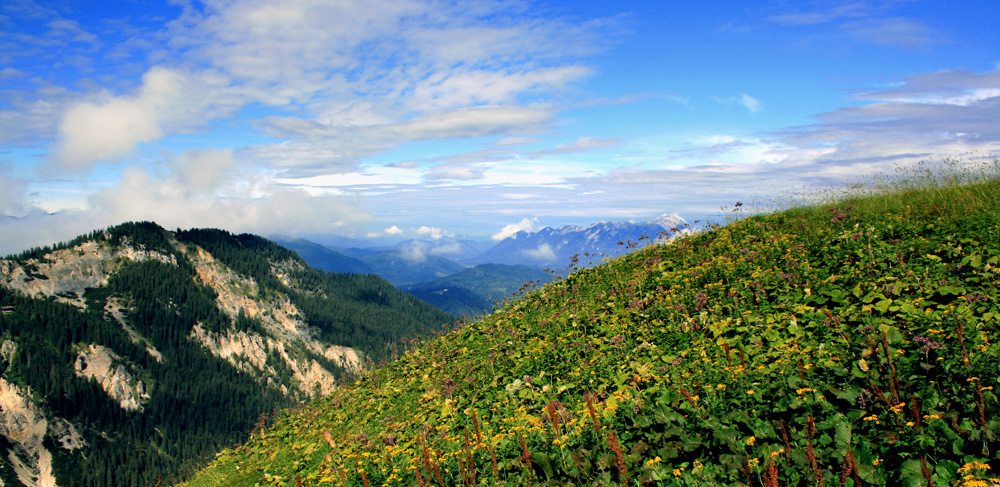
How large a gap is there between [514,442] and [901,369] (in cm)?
467

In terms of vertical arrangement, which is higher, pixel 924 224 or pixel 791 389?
pixel 924 224

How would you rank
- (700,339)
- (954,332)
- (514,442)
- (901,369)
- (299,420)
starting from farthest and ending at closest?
(299,420) → (700,339) → (514,442) → (954,332) → (901,369)

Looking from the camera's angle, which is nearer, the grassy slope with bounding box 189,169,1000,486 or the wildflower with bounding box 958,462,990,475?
the wildflower with bounding box 958,462,990,475

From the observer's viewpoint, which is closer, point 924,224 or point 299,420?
point 924,224

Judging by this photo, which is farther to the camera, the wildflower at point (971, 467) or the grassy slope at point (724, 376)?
the grassy slope at point (724, 376)

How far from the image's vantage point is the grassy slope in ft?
14.9

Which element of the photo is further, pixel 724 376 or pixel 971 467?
pixel 724 376

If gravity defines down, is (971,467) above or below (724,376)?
above

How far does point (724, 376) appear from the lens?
6371 millimetres

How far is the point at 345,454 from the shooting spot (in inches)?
382

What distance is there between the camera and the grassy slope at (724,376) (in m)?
4.55

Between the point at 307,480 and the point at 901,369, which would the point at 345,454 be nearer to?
the point at 307,480

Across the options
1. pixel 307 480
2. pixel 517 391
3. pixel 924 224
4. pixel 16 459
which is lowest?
pixel 16 459

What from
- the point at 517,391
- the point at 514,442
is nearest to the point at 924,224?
the point at 517,391
